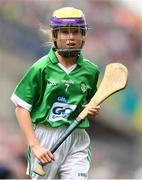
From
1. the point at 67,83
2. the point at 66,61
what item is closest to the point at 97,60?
the point at 66,61

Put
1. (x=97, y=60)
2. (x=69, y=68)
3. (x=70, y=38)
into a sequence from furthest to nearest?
(x=97, y=60) < (x=69, y=68) < (x=70, y=38)

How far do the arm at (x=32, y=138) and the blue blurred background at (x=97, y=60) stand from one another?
115 inches

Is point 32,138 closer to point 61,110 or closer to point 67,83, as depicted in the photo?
point 61,110

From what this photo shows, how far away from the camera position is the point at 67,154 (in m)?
4.65

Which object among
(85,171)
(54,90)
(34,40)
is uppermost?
(54,90)

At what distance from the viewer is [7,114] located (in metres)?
7.64

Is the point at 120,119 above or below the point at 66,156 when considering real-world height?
below

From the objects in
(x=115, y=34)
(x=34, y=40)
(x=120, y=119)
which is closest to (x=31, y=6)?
(x=34, y=40)

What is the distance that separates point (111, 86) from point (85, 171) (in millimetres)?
530

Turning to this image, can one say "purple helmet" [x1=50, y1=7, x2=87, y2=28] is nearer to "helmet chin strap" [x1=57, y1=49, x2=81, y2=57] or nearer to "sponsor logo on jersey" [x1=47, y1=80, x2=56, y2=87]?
"helmet chin strap" [x1=57, y1=49, x2=81, y2=57]

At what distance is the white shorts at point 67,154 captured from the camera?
4.61 metres

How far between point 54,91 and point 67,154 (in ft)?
1.30

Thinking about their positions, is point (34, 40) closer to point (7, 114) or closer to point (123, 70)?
point (7, 114)

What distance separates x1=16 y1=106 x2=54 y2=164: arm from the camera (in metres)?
4.45
